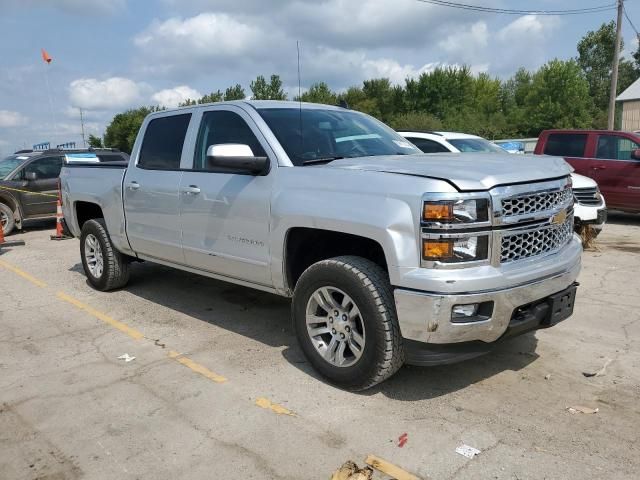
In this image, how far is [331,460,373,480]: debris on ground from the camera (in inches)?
Answer: 110

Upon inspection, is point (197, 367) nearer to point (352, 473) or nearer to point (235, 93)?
point (352, 473)

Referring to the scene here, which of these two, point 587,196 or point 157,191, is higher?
point 157,191

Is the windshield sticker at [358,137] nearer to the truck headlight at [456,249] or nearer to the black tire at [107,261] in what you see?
the truck headlight at [456,249]

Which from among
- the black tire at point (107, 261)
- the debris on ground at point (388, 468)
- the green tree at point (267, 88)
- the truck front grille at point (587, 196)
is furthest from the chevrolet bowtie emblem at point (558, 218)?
the green tree at point (267, 88)

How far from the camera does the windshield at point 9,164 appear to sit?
12192 millimetres

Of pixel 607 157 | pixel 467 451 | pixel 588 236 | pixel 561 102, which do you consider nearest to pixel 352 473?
pixel 467 451

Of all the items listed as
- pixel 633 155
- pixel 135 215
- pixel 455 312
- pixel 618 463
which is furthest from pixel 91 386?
pixel 633 155

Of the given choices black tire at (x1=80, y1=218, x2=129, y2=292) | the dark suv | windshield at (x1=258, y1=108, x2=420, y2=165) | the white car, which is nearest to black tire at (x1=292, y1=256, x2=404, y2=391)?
windshield at (x1=258, y1=108, x2=420, y2=165)

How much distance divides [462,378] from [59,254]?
25.3 feet

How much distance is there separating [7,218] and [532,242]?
11444mm

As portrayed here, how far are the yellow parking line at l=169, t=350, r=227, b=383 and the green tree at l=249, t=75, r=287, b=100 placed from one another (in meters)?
39.4

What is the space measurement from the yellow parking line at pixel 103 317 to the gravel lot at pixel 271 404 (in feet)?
0.09

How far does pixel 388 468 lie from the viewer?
288 cm

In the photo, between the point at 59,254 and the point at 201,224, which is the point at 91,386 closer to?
the point at 201,224
